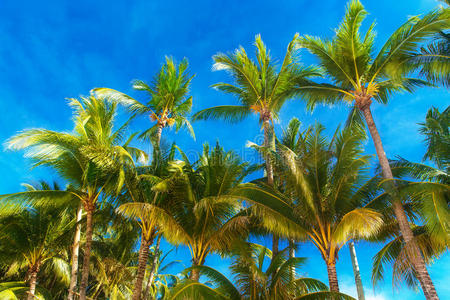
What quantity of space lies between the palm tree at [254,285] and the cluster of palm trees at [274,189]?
0.10 feet

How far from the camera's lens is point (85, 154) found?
920 centimetres

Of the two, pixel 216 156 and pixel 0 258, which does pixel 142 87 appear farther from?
pixel 0 258

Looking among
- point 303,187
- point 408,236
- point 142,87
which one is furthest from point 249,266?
point 142,87

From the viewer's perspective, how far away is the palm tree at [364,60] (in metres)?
9.22

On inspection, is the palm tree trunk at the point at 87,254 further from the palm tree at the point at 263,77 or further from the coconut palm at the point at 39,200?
the palm tree at the point at 263,77

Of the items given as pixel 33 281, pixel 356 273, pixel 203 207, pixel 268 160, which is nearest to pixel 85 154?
pixel 203 207

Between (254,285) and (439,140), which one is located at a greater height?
(439,140)

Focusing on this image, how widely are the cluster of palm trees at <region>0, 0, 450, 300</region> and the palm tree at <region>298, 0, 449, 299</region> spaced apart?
1.6 inches

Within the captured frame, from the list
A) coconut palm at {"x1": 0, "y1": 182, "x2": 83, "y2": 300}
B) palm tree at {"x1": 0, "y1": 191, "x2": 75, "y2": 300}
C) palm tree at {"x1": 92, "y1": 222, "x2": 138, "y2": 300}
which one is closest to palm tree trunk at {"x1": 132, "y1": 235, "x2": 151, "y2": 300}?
coconut palm at {"x1": 0, "y1": 182, "x2": 83, "y2": 300}

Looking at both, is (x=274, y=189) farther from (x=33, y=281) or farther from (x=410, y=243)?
(x=33, y=281)

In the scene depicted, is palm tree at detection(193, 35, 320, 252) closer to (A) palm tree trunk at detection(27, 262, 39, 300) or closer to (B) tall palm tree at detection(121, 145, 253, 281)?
(B) tall palm tree at detection(121, 145, 253, 281)

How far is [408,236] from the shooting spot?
7820 mm

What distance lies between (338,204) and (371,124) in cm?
311

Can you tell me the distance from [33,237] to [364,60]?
14.5 m
